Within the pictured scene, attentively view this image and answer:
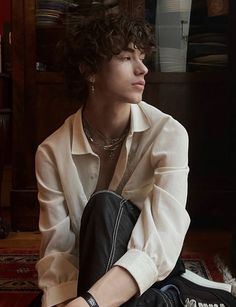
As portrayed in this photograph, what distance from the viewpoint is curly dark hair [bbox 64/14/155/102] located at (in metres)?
1.18

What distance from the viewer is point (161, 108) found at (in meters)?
2.17

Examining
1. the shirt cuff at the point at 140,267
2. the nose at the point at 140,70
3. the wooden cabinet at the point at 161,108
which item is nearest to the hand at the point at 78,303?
the shirt cuff at the point at 140,267

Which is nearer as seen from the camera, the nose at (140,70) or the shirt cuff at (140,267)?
the shirt cuff at (140,267)

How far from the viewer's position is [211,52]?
7.06ft

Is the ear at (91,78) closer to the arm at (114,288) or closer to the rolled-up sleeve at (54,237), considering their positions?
the rolled-up sleeve at (54,237)

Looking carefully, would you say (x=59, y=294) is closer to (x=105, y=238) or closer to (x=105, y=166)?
(x=105, y=238)

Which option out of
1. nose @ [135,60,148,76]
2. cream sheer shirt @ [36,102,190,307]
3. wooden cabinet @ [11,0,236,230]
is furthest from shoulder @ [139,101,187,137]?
wooden cabinet @ [11,0,236,230]

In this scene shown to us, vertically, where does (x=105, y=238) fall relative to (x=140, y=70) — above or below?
below

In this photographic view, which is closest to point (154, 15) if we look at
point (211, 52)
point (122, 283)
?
point (211, 52)

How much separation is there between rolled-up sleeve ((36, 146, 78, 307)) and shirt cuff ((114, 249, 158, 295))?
0.17 m

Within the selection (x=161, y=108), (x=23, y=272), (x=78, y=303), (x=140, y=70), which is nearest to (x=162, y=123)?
(x=140, y=70)

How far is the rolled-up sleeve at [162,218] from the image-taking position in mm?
996

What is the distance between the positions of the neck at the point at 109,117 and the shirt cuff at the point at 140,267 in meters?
0.36

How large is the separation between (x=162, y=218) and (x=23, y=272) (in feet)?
2.71
